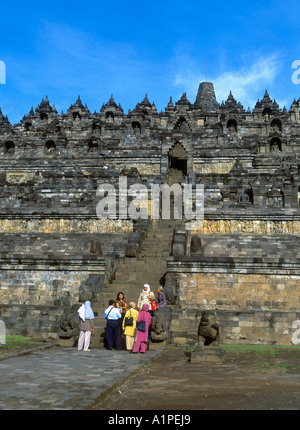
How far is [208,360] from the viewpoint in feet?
34.8

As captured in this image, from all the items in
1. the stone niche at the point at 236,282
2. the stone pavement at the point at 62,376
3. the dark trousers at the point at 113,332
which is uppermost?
the stone niche at the point at 236,282

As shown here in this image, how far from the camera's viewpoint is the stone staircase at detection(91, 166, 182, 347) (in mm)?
14678

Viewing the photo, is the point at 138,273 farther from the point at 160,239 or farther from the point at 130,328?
the point at 130,328

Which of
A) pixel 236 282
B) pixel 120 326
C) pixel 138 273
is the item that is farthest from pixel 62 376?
pixel 236 282

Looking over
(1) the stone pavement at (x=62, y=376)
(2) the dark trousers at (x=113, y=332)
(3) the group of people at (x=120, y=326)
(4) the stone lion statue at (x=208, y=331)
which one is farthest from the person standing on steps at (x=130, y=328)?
(4) the stone lion statue at (x=208, y=331)

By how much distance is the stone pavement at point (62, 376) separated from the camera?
6.41m

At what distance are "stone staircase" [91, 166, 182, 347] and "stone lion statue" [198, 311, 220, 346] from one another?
11.6 feet

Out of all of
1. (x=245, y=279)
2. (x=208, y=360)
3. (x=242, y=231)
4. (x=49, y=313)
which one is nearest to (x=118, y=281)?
(x=49, y=313)

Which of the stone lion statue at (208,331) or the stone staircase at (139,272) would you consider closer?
the stone lion statue at (208,331)

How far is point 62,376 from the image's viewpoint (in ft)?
27.4

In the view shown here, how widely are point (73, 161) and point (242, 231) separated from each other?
18415mm

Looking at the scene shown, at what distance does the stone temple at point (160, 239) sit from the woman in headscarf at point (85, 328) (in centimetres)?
81

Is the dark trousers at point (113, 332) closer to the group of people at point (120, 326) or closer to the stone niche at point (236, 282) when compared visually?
the group of people at point (120, 326)

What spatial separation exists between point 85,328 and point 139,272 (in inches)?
221
